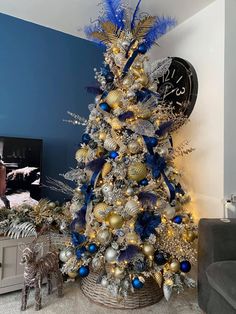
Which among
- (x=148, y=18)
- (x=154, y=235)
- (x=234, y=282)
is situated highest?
(x=148, y=18)

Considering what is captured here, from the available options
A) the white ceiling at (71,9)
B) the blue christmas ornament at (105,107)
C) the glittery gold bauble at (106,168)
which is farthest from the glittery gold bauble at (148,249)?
the white ceiling at (71,9)

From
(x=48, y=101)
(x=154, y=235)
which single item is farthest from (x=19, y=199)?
(x=154, y=235)

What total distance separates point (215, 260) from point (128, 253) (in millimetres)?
529

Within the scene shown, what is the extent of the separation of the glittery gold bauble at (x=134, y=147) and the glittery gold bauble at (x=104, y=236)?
0.56 metres

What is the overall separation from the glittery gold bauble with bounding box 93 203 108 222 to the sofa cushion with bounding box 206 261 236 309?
2.37 ft

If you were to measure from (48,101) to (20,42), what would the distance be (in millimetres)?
586

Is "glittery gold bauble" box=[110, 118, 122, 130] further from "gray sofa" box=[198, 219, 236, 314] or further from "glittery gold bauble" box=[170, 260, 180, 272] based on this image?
"glittery gold bauble" box=[170, 260, 180, 272]

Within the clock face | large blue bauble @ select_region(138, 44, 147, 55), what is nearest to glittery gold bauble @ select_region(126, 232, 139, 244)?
the clock face

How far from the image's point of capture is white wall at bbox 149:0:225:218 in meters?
2.05

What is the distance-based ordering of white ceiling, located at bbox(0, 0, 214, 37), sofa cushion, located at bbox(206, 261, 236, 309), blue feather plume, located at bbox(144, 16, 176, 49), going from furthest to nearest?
white ceiling, located at bbox(0, 0, 214, 37) → blue feather plume, located at bbox(144, 16, 176, 49) → sofa cushion, located at bbox(206, 261, 236, 309)

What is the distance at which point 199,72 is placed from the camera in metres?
2.26

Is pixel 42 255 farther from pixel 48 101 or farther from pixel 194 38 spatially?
pixel 194 38

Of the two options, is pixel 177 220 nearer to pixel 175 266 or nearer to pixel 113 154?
pixel 175 266

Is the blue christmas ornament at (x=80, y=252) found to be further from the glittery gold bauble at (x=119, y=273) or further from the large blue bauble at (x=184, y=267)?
the large blue bauble at (x=184, y=267)
